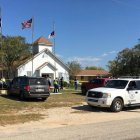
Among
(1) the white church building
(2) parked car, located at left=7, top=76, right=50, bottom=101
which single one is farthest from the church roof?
(2) parked car, located at left=7, top=76, right=50, bottom=101

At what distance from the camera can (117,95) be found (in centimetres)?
1917

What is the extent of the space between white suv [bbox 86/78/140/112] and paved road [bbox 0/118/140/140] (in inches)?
197

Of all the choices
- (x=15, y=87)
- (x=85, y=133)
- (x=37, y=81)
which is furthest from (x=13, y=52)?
(x=85, y=133)

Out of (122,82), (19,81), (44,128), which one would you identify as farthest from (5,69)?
(44,128)

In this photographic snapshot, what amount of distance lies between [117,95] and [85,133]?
7.65 m

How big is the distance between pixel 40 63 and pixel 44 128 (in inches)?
1894

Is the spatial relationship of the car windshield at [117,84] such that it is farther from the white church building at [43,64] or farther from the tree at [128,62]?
the tree at [128,62]

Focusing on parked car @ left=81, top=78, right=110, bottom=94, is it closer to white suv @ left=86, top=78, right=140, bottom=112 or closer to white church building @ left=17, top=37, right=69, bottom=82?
white suv @ left=86, top=78, right=140, bottom=112

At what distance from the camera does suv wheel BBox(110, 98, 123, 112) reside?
61.9 ft

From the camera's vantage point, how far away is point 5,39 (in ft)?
205

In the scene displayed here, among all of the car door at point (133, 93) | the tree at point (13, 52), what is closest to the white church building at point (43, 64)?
the tree at point (13, 52)

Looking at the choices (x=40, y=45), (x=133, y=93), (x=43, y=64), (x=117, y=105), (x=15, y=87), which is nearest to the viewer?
(x=117, y=105)

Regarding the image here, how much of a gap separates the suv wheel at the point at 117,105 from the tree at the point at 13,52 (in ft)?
141

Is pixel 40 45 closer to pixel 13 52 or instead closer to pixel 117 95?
pixel 13 52
